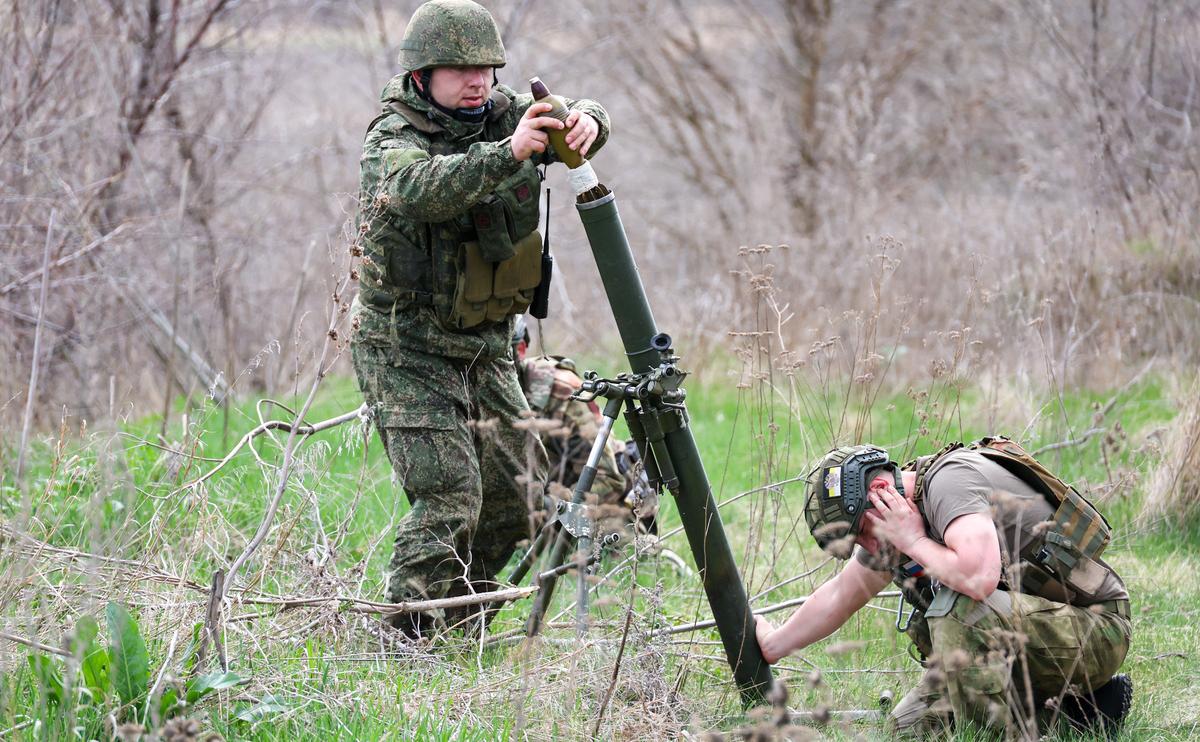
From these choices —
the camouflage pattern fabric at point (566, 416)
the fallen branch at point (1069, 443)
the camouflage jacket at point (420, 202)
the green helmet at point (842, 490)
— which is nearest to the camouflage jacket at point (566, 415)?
the camouflage pattern fabric at point (566, 416)

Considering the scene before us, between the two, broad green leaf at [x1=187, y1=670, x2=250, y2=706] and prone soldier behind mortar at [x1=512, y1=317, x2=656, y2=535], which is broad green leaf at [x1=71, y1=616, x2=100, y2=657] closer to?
broad green leaf at [x1=187, y1=670, x2=250, y2=706]

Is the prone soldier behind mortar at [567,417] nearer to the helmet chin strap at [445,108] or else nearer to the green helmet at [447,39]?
the helmet chin strap at [445,108]

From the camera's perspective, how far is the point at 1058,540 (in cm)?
356

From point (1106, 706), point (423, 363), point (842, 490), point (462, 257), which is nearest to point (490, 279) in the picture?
→ point (462, 257)

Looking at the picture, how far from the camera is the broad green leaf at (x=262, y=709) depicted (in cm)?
325

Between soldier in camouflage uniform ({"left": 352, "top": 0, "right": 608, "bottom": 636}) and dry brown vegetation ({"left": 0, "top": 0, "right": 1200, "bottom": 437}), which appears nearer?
soldier in camouflage uniform ({"left": 352, "top": 0, "right": 608, "bottom": 636})

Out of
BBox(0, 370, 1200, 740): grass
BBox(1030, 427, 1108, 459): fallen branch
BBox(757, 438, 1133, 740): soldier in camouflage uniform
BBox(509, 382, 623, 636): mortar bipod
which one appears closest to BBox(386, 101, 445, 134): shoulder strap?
BBox(0, 370, 1200, 740): grass

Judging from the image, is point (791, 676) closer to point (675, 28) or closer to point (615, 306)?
point (615, 306)

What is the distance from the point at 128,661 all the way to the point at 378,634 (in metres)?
0.90

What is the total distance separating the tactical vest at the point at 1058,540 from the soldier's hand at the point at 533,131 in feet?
4.98

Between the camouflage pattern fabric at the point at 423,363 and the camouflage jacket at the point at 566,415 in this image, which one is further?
the camouflage jacket at the point at 566,415

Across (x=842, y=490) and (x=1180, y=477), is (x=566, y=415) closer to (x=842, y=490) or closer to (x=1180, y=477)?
(x=842, y=490)

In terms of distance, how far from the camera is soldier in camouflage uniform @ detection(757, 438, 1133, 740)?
3.43 m

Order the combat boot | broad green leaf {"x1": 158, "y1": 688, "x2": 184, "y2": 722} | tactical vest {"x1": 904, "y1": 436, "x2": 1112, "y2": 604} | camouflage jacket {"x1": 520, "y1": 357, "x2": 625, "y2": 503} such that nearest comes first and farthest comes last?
broad green leaf {"x1": 158, "y1": 688, "x2": 184, "y2": 722}, tactical vest {"x1": 904, "y1": 436, "x2": 1112, "y2": 604}, the combat boot, camouflage jacket {"x1": 520, "y1": 357, "x2": 625, "y2": 503}
